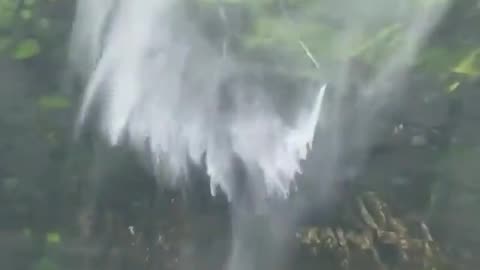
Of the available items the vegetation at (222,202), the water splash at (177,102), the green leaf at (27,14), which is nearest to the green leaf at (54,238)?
the vegetation at (222,202)

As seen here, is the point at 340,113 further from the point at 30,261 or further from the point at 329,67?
the point at 30,261

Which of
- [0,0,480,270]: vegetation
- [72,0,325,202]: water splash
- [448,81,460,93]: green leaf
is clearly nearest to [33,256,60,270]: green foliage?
[0,0,480,270]: vegetation

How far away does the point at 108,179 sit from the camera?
99 centimetres

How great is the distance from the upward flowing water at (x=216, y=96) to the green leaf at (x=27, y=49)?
6 centimetres

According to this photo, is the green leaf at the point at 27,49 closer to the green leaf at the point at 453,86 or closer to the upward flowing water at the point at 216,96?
the upward flowing water at the point at 216,96

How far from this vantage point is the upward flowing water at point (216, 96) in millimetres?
944

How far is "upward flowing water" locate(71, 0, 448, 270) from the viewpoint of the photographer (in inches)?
37.2

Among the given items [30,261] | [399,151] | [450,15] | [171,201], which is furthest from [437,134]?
[30,261]

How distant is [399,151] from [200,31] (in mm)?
318

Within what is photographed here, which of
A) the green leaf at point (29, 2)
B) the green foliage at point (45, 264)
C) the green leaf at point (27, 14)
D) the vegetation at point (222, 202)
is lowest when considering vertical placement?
the green foliage at point (45, 264)

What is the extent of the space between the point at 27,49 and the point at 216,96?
279mm

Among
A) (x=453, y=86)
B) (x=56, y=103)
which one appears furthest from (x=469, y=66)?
(x=56, y=103)

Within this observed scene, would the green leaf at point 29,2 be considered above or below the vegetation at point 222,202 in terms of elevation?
above

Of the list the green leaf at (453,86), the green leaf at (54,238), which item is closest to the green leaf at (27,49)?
the green leaf at (54,238)
